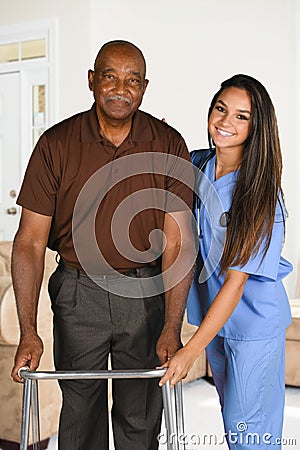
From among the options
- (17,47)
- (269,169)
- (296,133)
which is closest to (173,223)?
(269,169)

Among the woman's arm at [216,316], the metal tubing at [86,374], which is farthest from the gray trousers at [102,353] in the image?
the metal tubing at [86,374]

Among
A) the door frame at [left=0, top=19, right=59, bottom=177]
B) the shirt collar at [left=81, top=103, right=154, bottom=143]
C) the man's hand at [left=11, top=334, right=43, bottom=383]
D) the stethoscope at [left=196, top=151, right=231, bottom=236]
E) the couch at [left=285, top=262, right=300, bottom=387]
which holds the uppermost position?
the door frame at [left=0, top=19, right=59, bottom=177]

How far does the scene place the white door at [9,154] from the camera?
242 inches

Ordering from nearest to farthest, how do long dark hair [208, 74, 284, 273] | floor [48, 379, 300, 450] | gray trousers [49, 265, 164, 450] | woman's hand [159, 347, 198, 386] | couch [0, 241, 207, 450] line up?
woman's hand [159, 347, 198, 386] → long dark hair [208, 74, 284, 273] → gray trousers [49, 265, 164, 450] → couch [0, 241, 207, 450] → floor [48, 379, 300, 450]

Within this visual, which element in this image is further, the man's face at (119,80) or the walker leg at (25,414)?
the man's face at (119,80)

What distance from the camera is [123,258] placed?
2223 millimetres

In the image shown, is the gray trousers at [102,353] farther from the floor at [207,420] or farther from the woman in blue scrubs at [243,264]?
the floor at [207,420]

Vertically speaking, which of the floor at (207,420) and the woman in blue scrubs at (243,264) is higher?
the woman in blue scrubs at (243,264)

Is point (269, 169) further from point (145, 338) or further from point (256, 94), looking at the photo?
point (145, 338)

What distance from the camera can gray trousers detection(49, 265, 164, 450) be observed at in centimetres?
225

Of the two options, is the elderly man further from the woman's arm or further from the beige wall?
the beige wall

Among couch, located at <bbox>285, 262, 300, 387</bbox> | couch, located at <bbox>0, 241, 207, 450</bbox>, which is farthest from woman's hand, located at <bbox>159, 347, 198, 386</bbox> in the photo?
couch, located at <bbox>285, 262, 300, 387</bbox>

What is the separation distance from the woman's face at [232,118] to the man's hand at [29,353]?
2.44 ft

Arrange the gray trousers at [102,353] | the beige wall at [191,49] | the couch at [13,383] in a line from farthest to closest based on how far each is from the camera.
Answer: the beige wall at [191,49]
the couch at [13,383]
the gray trousers at [102,353]
